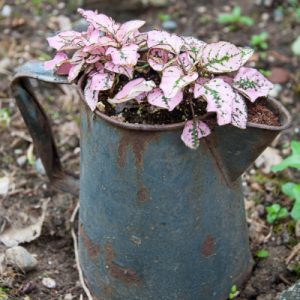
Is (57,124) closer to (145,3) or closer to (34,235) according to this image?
(34,235)

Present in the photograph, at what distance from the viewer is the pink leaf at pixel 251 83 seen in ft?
2.92

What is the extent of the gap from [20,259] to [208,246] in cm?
65

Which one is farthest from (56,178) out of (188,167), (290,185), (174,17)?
(174,17)

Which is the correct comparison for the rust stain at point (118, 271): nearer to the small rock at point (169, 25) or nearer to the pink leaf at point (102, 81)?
the pink leaf at point (102, 81)

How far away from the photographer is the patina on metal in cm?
92

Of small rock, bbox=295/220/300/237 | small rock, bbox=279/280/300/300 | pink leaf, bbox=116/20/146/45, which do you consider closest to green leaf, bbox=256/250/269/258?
small rock, bbox=295/220/300/237

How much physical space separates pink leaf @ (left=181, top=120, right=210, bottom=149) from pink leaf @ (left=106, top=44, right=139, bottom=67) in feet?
0.63

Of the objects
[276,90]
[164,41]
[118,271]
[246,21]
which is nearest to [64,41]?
[164,41]

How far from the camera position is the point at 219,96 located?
2.68ft

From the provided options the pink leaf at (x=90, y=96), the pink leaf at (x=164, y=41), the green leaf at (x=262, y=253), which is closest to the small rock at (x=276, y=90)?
the green leaf at (x=262, y=253)

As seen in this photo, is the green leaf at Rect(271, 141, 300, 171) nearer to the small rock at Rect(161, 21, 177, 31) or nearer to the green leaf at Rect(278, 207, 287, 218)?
the green leaf at Rect(278, 207, 287, 218)

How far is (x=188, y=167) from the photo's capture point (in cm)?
94

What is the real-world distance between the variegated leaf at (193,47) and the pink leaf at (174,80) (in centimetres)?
7

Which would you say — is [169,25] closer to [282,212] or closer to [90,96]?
[282,212]
